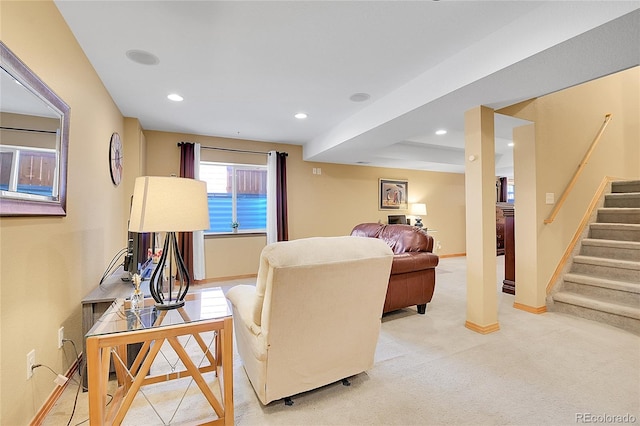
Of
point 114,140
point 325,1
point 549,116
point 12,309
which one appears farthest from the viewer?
point 549,116

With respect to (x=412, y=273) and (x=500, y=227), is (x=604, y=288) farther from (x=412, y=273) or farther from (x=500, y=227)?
(x=500, y=227)

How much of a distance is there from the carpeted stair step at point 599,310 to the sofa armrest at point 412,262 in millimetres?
1539

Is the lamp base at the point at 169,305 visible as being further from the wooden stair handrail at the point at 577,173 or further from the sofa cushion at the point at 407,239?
the wooden stair handrail at the point at 577,173

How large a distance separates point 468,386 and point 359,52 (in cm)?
255

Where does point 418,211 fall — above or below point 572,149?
below

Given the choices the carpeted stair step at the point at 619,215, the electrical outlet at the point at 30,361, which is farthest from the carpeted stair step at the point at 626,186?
the electrical outlet at the point at 30,361

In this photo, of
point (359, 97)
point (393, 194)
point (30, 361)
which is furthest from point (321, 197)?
point (30, 361)

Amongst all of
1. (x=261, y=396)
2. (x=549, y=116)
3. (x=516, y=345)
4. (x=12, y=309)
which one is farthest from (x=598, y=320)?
(x=12, y=309)

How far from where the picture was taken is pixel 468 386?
1820 mm

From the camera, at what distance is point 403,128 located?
132 inches

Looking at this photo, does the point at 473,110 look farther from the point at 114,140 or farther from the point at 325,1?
the point at 114,140

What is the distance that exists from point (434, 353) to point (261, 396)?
1434 millimetres

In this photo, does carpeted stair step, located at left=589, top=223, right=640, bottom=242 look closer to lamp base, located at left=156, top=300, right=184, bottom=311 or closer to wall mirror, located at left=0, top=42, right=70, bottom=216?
lamp base, located at left=156, top=300, right=184, bottom=311

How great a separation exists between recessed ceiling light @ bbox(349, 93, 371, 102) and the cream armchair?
203 centimetres
